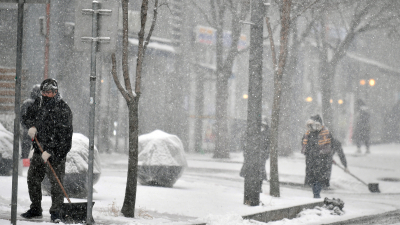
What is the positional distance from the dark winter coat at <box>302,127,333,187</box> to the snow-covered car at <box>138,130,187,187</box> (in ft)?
7.91

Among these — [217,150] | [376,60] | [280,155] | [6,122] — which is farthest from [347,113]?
[6,122]

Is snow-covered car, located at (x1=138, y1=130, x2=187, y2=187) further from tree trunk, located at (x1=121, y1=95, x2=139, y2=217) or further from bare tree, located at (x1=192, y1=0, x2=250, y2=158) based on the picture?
bare tree, located at (x1=192, y1=0, x2=250, y2=158)

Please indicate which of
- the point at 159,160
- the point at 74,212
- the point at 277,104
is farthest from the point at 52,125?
the point at 277,104

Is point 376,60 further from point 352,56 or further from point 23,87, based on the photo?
point 23,87

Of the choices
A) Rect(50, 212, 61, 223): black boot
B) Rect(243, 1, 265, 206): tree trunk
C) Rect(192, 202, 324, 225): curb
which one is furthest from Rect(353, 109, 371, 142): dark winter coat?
Rect(50, 212, 61, 223): black boot

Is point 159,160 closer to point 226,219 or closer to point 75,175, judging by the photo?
point 75,175

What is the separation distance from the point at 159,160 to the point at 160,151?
187 mm

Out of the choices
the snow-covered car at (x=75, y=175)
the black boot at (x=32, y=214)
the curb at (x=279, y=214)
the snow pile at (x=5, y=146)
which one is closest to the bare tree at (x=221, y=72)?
the snow pile at (x=5, y=146)

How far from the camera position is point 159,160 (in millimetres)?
10422

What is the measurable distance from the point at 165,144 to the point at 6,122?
5376 millimetres

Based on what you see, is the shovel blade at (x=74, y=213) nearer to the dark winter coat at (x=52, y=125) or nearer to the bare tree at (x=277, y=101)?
the dark winter coat at (x=52, y=125)

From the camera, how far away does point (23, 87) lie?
15.6 metres

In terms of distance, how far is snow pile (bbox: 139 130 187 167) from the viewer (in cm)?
1044

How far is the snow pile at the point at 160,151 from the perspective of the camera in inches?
411
